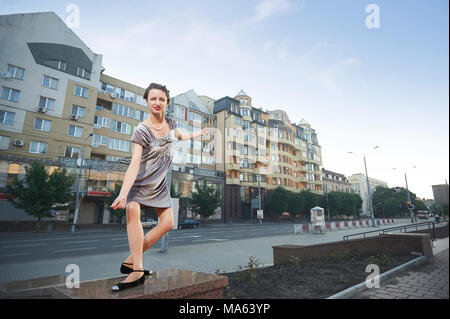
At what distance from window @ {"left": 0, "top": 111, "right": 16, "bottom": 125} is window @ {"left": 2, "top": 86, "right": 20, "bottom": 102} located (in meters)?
1.37

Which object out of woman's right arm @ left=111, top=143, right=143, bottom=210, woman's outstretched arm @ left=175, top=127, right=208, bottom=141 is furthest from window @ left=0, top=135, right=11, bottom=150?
woman's right arm @ left=111, top=143, right=143, bottom=210

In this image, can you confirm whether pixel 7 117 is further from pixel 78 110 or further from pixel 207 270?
pixel 207 270

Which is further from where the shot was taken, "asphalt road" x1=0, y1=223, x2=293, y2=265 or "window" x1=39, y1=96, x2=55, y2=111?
"window" x1=39, y1=96, x2=55, y2=111

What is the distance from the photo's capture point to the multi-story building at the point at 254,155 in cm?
4238

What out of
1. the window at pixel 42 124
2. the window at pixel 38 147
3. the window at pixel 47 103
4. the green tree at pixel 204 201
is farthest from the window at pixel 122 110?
the green tree at pixel 204 201

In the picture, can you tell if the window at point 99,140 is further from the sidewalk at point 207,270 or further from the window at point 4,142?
the sidewalk at point 207,270

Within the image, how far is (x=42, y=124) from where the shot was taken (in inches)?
1006

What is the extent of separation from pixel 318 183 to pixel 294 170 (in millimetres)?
8844

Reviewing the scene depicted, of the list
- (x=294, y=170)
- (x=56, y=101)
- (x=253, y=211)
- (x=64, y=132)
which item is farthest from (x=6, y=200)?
(x=294, y=170)

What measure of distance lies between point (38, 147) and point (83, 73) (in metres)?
10.6

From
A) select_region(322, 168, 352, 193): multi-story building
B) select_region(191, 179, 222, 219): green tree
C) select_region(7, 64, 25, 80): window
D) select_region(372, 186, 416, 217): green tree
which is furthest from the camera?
select_region(372, 186, 416, 217): green tree

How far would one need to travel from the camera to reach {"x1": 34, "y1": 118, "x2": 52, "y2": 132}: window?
2505cm

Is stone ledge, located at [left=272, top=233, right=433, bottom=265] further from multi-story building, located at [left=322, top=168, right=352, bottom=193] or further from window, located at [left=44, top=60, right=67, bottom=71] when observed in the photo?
multi-story building, located at [left=322, top=168, right=352, bottom=193]
